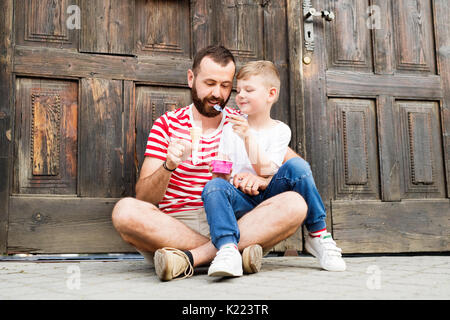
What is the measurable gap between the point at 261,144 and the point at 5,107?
149cm

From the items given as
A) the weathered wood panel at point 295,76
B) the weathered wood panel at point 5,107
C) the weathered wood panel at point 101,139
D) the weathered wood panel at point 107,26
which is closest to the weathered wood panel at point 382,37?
the weathered wood panel at point 295,76

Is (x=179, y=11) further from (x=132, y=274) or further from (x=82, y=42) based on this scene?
(x=132, y=274)

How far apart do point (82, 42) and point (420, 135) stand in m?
2.27

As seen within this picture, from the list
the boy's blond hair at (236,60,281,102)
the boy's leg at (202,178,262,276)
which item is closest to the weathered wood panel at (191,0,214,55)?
the boy's blond hair at (236,60,281,102)

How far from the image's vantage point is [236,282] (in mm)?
1876

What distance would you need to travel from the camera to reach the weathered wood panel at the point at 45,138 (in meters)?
2.78

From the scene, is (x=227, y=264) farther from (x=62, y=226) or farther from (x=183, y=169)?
(x=62, y=226)

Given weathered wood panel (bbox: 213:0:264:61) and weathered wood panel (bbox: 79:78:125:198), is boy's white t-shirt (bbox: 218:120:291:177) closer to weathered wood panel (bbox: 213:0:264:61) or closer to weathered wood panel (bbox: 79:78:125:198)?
weathered wood panel (bbox: 79:78:125:198)

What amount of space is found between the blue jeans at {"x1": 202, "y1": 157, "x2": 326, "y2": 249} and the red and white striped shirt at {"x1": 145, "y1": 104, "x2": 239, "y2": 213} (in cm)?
27

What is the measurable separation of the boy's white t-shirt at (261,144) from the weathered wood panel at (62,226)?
2.84ft

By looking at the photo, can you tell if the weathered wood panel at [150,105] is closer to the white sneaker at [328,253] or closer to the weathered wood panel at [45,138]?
the weathered wood panel at [45,138]

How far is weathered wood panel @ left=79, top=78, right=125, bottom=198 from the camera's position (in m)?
2.87

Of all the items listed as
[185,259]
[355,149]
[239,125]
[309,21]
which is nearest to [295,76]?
[309,21]
